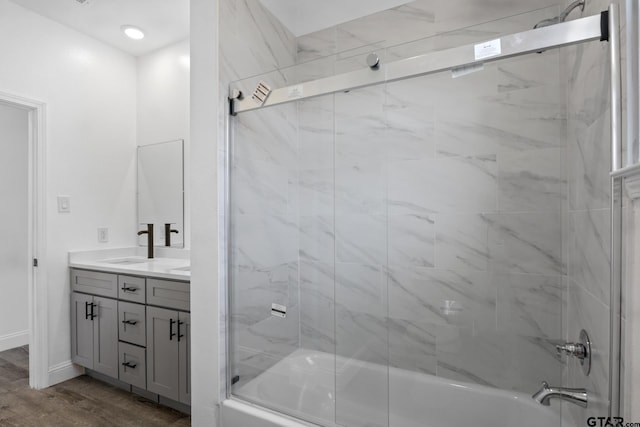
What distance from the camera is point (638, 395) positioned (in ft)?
2.34

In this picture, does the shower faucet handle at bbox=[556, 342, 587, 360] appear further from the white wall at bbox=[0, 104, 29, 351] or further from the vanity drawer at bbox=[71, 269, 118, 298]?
the white wall at bbox=[0, 104, 29, 351]

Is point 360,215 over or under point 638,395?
over

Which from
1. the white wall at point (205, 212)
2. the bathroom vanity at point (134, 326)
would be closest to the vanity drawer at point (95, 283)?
the bathroom vanity at point (134, 326)

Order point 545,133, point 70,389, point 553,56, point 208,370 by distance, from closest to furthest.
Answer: point 553,56 → point 545,133 → point 208,370 → point 70,389

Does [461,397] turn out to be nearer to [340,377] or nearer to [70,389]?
[340,377]

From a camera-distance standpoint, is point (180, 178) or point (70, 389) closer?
point (70, 389)

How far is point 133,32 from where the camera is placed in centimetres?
259

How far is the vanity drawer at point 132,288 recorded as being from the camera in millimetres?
2121

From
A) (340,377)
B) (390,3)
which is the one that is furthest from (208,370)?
(390,3)

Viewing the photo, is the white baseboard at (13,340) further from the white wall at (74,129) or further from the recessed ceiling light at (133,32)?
the recessed ceiling light at (133,32)

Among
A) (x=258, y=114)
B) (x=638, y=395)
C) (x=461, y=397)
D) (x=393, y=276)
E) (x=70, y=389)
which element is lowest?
(x=70, y=389)

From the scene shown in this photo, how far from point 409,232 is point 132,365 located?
80.1 inches

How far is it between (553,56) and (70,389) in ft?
11.0

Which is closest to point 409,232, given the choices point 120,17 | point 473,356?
point 473,356
